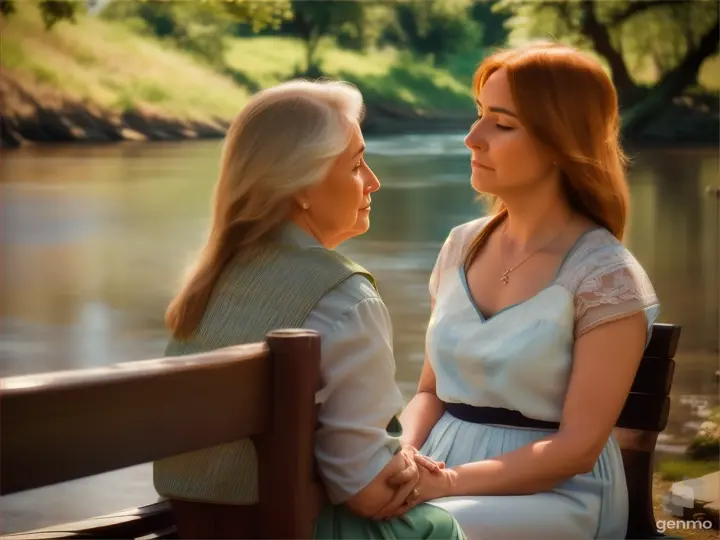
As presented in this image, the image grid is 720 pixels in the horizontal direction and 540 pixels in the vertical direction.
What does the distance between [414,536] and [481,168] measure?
2.23 feet

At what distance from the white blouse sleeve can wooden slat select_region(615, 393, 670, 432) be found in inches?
28.0

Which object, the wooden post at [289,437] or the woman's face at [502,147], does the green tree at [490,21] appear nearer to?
the woman's face at [502,147]

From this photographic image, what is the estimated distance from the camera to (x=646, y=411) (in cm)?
203

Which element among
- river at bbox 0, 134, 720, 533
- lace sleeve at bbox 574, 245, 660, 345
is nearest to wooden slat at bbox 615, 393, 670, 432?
lace sleeve at bbox 574, 245, 660, 345

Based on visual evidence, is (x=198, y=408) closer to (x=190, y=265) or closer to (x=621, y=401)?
(x=190, y=265)

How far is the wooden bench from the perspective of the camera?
1074 millimetres

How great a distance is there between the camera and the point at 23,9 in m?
9.68

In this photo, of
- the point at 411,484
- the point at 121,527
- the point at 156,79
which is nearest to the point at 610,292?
the point at 411,484

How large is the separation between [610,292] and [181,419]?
863mm

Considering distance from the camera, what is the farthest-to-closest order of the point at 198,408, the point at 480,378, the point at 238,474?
the point at 480,378
the point at 238,474
the point at 198,408

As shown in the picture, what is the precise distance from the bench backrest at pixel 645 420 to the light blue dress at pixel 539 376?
7 centimetres

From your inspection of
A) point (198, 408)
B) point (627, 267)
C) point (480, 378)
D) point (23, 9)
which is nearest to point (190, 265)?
point (198, 408)

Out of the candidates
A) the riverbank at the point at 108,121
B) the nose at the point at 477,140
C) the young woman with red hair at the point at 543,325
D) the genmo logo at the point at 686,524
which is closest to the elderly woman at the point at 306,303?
the young woman with red hair at the point at 543,325

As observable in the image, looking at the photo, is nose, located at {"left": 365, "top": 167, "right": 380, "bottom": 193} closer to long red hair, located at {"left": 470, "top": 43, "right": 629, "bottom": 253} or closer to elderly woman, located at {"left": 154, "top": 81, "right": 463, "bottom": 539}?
elderly woman, located at {"left": 154, "top": 81, "right": 463, "bottom": 539}
